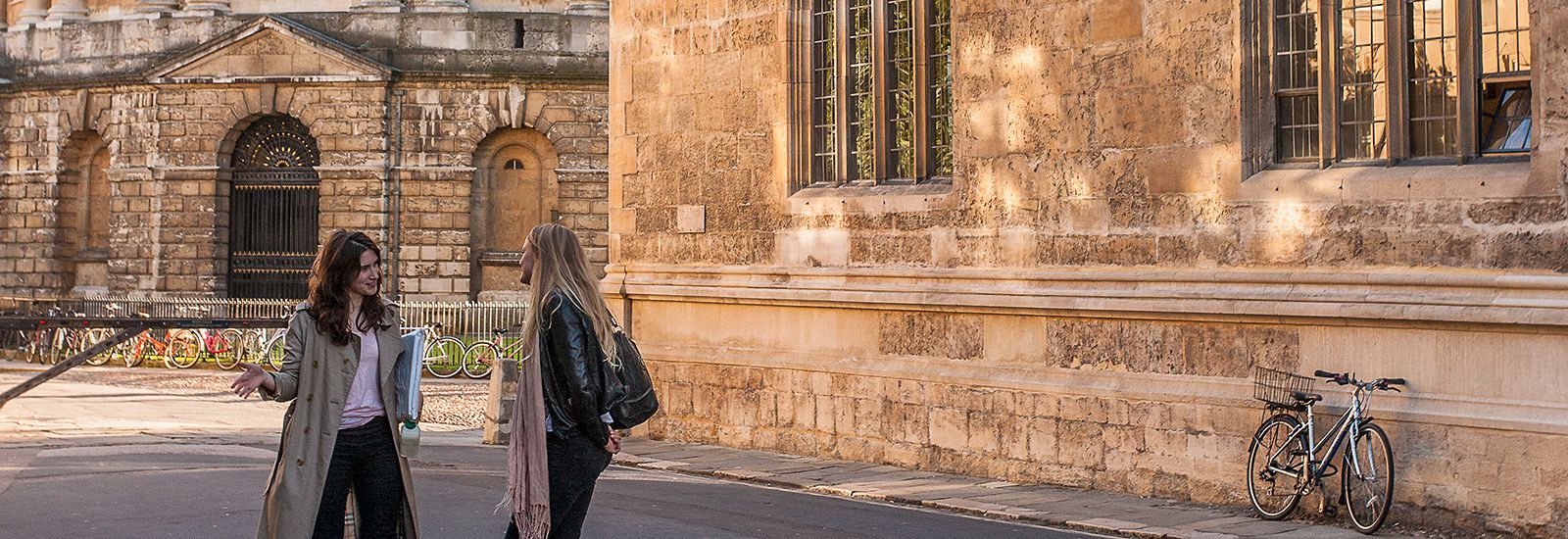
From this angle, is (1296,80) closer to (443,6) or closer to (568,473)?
(568,473)

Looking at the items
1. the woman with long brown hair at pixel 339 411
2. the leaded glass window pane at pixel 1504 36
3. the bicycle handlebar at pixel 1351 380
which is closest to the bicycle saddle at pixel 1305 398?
the bicycle handlebar at pixel 1351 380

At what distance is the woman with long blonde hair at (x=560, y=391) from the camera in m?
7.66

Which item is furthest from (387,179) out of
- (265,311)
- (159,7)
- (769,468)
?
(769,468)

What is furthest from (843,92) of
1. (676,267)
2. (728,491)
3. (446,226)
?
(446,226)

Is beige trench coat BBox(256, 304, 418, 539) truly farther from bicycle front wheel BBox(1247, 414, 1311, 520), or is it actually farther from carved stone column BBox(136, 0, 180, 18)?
carved stone column BBox(136, 0, 180, 18)

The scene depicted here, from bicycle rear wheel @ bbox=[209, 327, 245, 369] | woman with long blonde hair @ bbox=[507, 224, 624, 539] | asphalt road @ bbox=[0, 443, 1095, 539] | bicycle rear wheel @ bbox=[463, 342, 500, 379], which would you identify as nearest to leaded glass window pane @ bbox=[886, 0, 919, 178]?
asphalt road @ bbox=[0, 443, 1095, 539]

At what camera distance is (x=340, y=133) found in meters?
36.0

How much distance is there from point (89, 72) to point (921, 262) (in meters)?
27.3

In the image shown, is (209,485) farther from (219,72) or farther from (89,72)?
(89,72)

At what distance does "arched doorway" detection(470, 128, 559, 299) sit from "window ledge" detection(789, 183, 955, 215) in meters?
20.6

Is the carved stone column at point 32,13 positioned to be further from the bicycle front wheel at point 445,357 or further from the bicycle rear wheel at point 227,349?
the bicycle front wheel at point 445,357

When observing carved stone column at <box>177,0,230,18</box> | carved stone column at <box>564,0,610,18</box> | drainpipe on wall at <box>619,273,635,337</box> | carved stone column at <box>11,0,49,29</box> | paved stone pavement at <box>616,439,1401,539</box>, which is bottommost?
paved stone pavement at <box>616,439,1401,539</box>

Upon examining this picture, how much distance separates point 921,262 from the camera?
14.9 metres

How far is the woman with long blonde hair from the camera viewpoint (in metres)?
7.66
